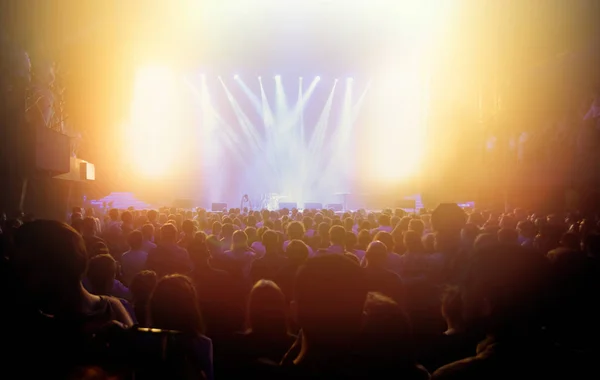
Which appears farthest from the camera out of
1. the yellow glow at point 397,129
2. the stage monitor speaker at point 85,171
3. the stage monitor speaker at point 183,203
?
the yellow glow at point 397,129

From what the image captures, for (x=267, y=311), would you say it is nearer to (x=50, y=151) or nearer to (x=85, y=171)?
(x=50, y=151)

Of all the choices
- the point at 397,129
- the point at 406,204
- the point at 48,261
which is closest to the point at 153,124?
the point at 397,129

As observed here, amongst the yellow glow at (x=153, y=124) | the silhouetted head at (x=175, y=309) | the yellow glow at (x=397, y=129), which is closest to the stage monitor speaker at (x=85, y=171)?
the yellow glow at (x=153, y=124)

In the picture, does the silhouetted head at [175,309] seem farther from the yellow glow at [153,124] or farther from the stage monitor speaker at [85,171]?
the yellow glow at [153,124]

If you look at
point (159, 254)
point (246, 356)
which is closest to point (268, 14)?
point (159, 254)

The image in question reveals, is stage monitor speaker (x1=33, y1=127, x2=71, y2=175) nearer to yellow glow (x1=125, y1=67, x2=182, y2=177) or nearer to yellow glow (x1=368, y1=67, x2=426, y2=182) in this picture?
yellow glow (x1=125, y1=67, x2=182, y2=177)

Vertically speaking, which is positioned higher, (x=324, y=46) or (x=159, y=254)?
(x=324, y=46)

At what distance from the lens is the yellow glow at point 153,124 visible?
31469mm

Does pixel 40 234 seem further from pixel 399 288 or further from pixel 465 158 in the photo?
pixel 465 158

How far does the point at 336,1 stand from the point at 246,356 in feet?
88.4

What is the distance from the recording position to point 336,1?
2695cm

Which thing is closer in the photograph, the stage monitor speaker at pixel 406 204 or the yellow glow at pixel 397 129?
the stage monitor speaker at pixel 406 204

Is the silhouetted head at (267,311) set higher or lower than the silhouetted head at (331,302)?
lower

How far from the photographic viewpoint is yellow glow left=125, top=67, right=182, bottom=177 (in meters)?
31.5
